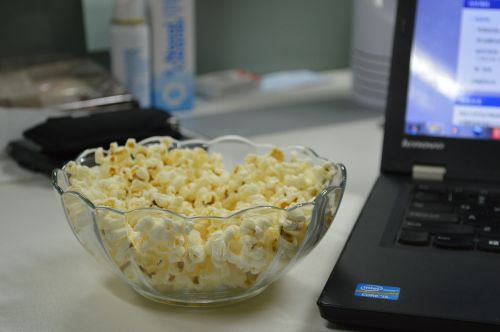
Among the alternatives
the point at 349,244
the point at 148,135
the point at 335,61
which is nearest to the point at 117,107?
the point at 148,135

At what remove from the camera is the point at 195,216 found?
524 mm

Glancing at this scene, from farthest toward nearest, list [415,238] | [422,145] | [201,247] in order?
1. [422,145]
2. [415,238]
3. [201,247]

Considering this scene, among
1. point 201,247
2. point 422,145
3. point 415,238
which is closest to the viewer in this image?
point 201,247

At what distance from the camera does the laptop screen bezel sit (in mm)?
760

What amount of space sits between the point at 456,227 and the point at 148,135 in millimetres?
402

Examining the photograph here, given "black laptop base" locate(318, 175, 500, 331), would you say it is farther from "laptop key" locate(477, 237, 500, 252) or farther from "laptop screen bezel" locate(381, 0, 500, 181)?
"laptop screen bezel" locate(381, 0, 500, 181)

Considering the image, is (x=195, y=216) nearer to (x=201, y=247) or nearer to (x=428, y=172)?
(x=201, y=247)

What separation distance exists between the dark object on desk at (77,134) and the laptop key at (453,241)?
392 millimetres

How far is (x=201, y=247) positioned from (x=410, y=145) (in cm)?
34

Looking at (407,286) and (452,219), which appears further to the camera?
(452,219)

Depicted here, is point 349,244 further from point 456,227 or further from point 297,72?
point 297,72

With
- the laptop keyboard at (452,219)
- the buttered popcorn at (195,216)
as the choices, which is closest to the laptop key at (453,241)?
the laptop keyboard at (452,219)

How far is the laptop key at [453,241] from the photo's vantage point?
60 cm

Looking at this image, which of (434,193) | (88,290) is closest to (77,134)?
(88,290)
